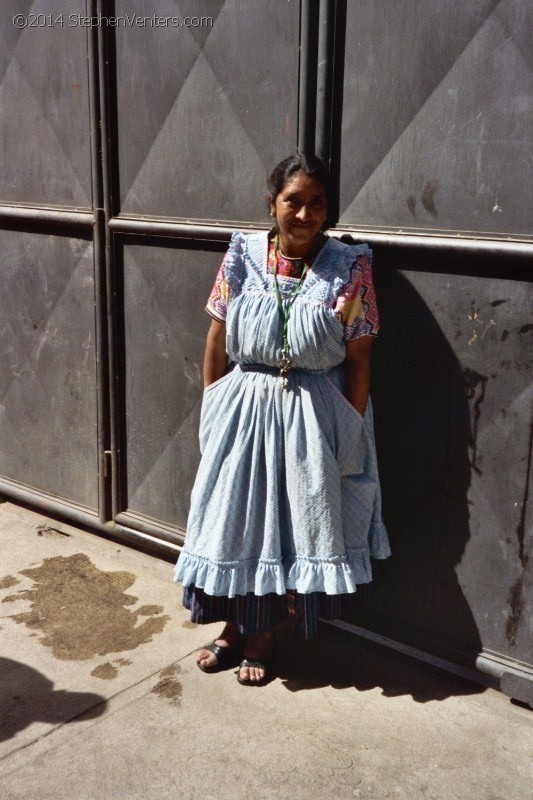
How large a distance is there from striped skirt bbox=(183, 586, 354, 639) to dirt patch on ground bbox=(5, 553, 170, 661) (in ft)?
1.13

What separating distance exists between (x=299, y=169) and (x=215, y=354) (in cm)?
71

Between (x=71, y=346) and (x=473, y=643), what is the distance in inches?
86.6

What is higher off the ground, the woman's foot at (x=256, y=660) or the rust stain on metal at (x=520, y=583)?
the rust stain on metal at (x=520, y=583)

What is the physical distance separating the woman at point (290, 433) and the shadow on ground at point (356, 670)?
16cm

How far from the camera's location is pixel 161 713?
276cm

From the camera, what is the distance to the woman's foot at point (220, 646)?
9.94 feet

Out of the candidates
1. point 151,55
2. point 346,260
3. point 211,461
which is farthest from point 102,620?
point 151,55

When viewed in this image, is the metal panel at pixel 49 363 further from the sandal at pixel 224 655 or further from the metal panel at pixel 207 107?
the sandal at pixel 224 655

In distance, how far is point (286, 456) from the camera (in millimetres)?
2852

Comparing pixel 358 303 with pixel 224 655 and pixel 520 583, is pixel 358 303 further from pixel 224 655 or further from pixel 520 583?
pixel 224 655

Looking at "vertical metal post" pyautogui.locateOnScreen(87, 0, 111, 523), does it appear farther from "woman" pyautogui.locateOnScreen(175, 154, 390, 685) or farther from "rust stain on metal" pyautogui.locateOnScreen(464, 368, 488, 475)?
"rust stain on metal" pyautogui.locateOnScreen(464, 368, 488, 475)

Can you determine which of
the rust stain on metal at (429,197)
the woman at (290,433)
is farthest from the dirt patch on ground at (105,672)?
the rust stain on metal at (429,197)

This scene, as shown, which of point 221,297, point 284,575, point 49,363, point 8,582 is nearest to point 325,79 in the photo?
point 221,297

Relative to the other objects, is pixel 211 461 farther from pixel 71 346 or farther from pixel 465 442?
pixel 71 346
